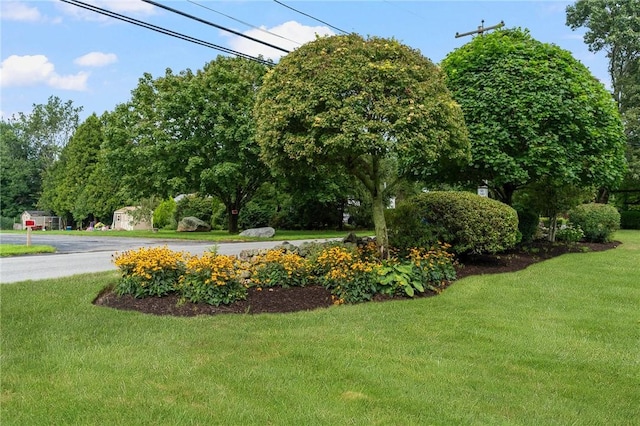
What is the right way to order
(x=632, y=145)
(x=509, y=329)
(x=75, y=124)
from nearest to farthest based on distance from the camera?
(x=509, y=329)
(x=632, y=145)
(x=75, y=124)

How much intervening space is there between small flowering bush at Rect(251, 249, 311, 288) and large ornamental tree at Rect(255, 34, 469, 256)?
1.50 m

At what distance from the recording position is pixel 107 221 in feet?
118

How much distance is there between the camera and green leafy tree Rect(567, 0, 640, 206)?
24.8 meters

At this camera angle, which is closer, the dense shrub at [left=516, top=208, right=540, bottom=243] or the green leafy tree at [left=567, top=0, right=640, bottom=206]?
the dense shrub at [left=516, top=208, right=540, bottom=243]

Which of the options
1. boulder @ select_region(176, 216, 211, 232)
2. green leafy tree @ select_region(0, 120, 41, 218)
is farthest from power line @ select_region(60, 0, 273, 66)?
green leafy tree @ select_region(0, 120, 41, 218)

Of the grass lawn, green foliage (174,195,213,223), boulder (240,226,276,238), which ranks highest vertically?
green foliage (174,195,213,223)

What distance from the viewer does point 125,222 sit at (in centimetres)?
3300

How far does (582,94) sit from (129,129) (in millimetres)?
17473

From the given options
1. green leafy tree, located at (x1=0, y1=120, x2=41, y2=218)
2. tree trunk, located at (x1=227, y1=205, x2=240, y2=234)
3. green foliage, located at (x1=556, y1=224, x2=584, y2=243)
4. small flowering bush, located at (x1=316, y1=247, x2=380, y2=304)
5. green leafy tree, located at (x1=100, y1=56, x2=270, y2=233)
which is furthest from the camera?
green leafy tree, located at (x1=0, y1=120, x2=41, y2=218)

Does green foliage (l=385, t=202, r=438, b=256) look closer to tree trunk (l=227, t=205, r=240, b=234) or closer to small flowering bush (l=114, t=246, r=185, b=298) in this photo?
small flowering bush (l=114, t=246, r=185, b=298)

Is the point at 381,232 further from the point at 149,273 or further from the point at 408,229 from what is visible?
the point at 149,273

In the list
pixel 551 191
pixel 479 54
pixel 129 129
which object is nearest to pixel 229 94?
pixel 129 129

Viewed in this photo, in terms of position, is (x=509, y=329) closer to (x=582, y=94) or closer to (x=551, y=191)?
(x=582, y=94)

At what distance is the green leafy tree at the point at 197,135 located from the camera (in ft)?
58.9
